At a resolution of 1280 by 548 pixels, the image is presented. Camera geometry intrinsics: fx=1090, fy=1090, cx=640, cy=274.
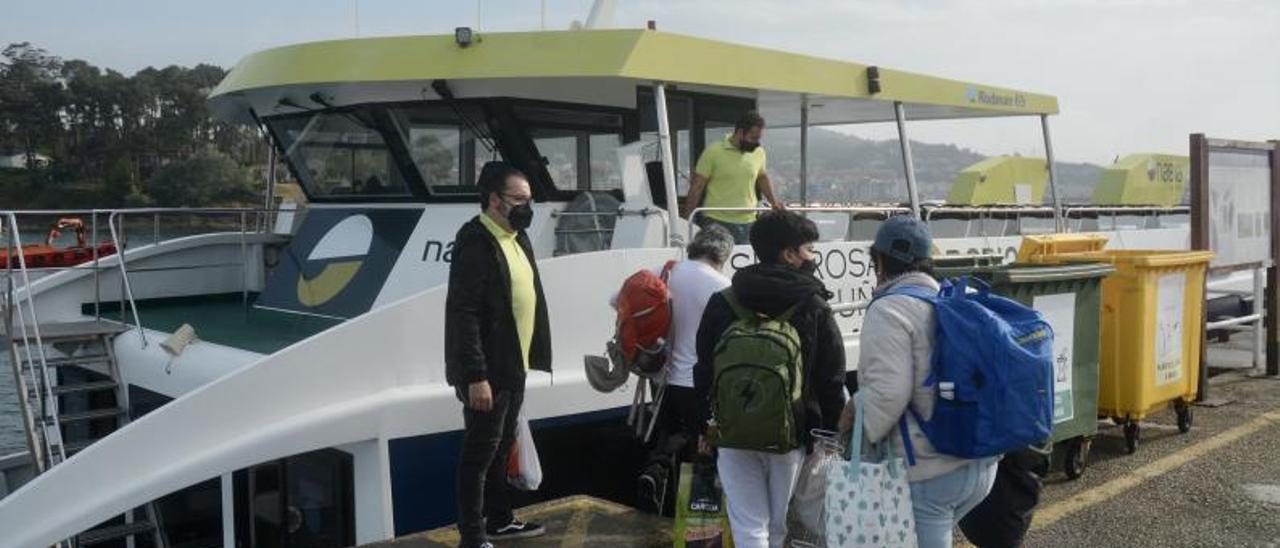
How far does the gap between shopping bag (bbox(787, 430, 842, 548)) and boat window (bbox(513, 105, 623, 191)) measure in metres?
2.89

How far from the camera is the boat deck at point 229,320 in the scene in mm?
6027

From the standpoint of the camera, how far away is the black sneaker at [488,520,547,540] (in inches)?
176

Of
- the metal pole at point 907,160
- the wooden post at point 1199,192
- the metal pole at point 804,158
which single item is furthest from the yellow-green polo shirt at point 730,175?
the wooden post at point 1199,192

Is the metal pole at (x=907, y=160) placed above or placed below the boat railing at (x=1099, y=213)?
above

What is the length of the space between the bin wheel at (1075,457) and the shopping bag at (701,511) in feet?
9.98

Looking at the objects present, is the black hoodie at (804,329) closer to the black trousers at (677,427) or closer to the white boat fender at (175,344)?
the black trousers at (677,427)

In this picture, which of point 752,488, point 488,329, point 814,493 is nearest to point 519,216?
point 488,329

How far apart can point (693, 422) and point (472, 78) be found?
2.46 meters

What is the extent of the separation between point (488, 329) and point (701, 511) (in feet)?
3.43

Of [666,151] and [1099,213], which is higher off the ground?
[666,151]

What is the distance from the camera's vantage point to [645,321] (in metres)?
4.36

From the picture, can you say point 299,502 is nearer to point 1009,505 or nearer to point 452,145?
point 452,145

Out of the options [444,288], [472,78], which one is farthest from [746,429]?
[472,78]

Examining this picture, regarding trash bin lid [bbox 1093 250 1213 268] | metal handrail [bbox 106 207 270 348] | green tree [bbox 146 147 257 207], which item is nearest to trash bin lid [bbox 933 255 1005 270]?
trash bin lid [bbox 1093 250 1213 268]
